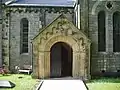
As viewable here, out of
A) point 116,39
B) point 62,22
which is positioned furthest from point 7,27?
point 116,39

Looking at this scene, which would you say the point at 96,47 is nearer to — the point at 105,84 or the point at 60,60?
the point at 60,60

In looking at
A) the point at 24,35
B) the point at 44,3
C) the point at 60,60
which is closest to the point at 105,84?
the point at 60,60

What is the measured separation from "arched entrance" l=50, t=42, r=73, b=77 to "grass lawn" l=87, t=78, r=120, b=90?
5218 mm

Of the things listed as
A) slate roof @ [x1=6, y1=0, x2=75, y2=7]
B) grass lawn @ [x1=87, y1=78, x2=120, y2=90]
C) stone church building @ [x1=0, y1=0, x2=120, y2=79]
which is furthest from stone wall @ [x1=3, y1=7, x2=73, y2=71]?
grass lawn @ [x1=87, y1=78, x2=120, y2=90]

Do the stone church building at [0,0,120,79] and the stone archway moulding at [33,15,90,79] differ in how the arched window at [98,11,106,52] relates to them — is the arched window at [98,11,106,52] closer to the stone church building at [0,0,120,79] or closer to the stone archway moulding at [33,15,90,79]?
the stone church building at [0,0,120,79]

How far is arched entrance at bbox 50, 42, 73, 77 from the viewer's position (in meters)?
26.6

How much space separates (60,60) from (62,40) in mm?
4509

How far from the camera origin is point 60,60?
88.3ft

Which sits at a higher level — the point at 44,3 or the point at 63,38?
the point at 44,3

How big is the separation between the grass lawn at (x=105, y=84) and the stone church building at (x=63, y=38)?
4.51ft

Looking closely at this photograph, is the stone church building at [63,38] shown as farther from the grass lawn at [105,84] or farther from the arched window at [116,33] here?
the grass lawn at [105,84]

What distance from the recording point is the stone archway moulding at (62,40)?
22.6 meters

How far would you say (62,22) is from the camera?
22609mm

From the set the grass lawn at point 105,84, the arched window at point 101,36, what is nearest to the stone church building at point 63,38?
the arched window at point 101,36
